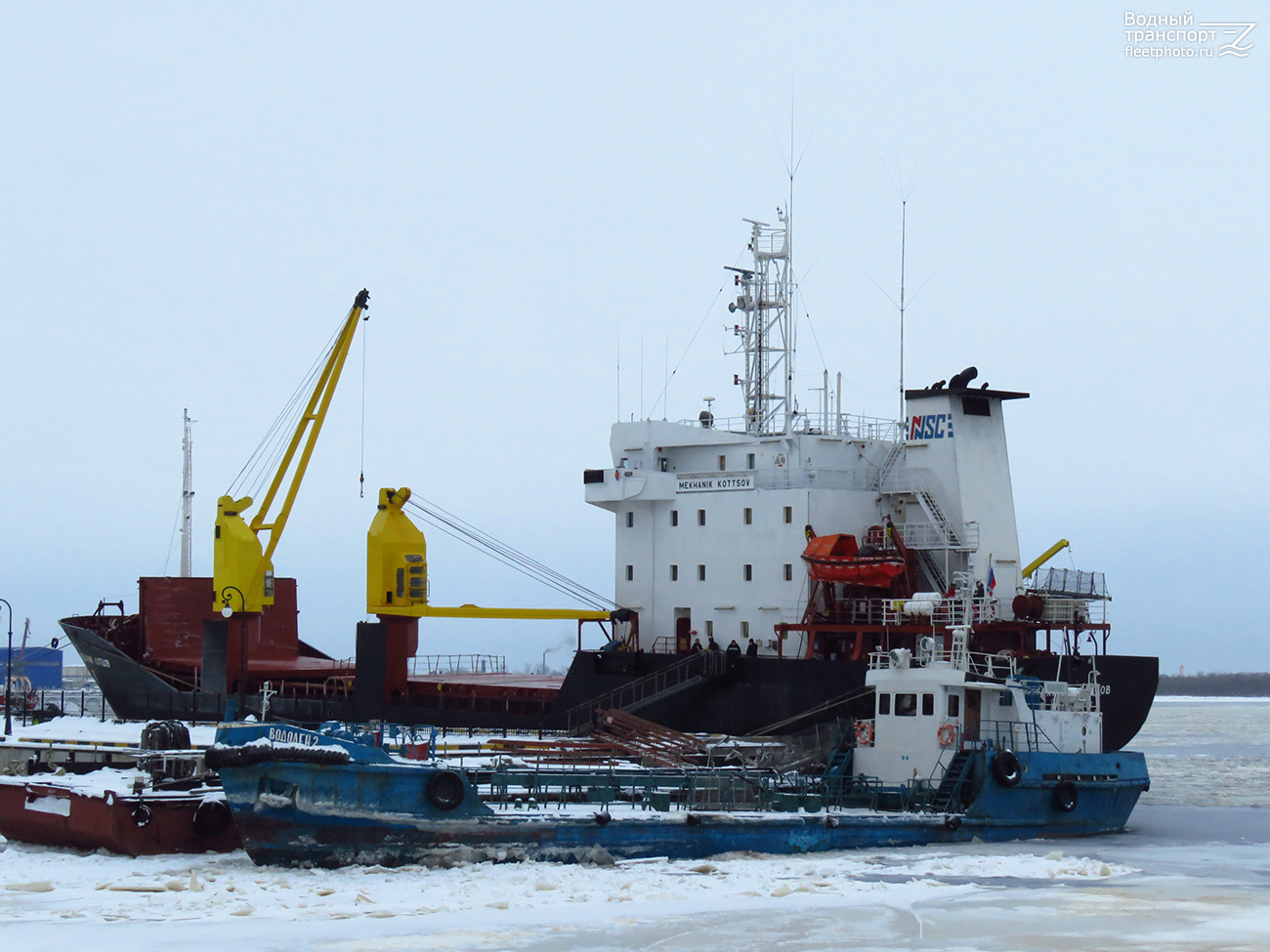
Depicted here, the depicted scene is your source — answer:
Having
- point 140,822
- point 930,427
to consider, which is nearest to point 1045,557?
point 930,427

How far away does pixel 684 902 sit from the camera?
65.0 feet

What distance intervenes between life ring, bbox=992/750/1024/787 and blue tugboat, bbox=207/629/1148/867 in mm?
25

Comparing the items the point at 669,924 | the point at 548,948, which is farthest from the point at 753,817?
the point at 548,948

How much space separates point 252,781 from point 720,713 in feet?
32.7

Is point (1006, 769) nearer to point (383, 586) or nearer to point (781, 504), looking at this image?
point (781, 504)

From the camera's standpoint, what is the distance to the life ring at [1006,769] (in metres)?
25.3

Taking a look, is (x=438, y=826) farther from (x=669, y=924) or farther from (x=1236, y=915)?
(x=1236, y=915)

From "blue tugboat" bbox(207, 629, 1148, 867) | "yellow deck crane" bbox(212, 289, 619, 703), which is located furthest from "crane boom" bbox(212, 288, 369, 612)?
"blue tugboat" bbox(207, 629, 1148, 867)

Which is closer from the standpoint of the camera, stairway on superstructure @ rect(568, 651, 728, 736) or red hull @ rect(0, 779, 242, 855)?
red hull @ rect(0, 779, 242, 855)

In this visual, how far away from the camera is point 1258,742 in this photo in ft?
196

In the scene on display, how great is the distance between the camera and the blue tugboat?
22.2 metres

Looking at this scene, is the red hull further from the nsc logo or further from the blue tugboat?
the nsc logo

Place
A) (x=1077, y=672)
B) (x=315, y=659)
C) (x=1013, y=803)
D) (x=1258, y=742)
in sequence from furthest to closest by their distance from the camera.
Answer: (x=1258, y=742), (x=315, y=659), (x=1077, y=672), (x=1013, y=803)

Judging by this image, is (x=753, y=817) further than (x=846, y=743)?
No
